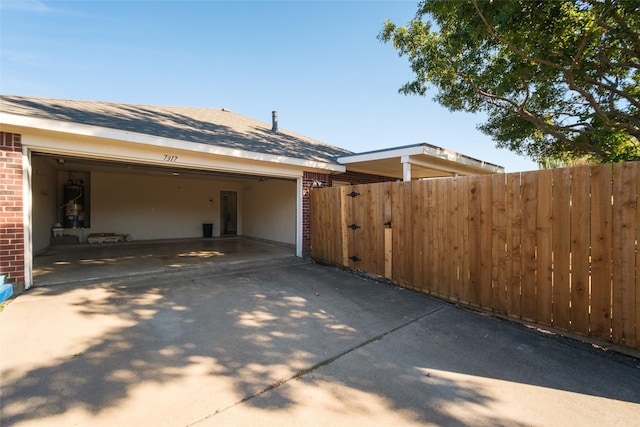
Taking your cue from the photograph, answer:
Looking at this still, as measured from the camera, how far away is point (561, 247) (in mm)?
3490

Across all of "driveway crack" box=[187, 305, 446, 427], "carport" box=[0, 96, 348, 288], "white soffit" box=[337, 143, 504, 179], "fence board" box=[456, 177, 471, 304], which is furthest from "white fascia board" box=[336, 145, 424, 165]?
"driveway crack" box=[187, 305, 446, 427]

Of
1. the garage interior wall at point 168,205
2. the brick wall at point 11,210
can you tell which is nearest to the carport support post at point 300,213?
the garage interior wall at point 168,205

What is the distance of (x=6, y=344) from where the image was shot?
10.1 feet

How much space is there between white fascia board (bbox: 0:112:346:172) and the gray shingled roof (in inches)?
4.7

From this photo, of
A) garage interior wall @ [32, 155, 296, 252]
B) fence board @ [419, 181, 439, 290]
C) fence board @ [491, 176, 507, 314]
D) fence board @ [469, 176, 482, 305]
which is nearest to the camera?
fence board @ [491, 176, 507, 314]

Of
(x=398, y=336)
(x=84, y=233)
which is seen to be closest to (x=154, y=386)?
(x=398, y=336)

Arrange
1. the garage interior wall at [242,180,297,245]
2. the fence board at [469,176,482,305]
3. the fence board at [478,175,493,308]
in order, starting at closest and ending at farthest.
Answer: the fence board at [478,175,493,308] → the fence board at [469,176,482,305] → the garage interior wall at [242,180,297,245]

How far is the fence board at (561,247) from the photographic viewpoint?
344 cm

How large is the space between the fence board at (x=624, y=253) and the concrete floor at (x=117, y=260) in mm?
6509

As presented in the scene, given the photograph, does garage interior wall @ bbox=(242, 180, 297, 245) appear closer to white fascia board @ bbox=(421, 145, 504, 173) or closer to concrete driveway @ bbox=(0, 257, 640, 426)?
white fascia board @ bbox=(421, 145, 504, 173)

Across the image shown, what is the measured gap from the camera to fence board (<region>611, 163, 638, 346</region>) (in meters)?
3.00

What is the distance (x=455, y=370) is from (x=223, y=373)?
224cm

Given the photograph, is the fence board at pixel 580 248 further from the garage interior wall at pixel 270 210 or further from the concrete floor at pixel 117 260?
the garage interior wall at pixel 270 210

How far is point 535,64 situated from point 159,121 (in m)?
9.13
